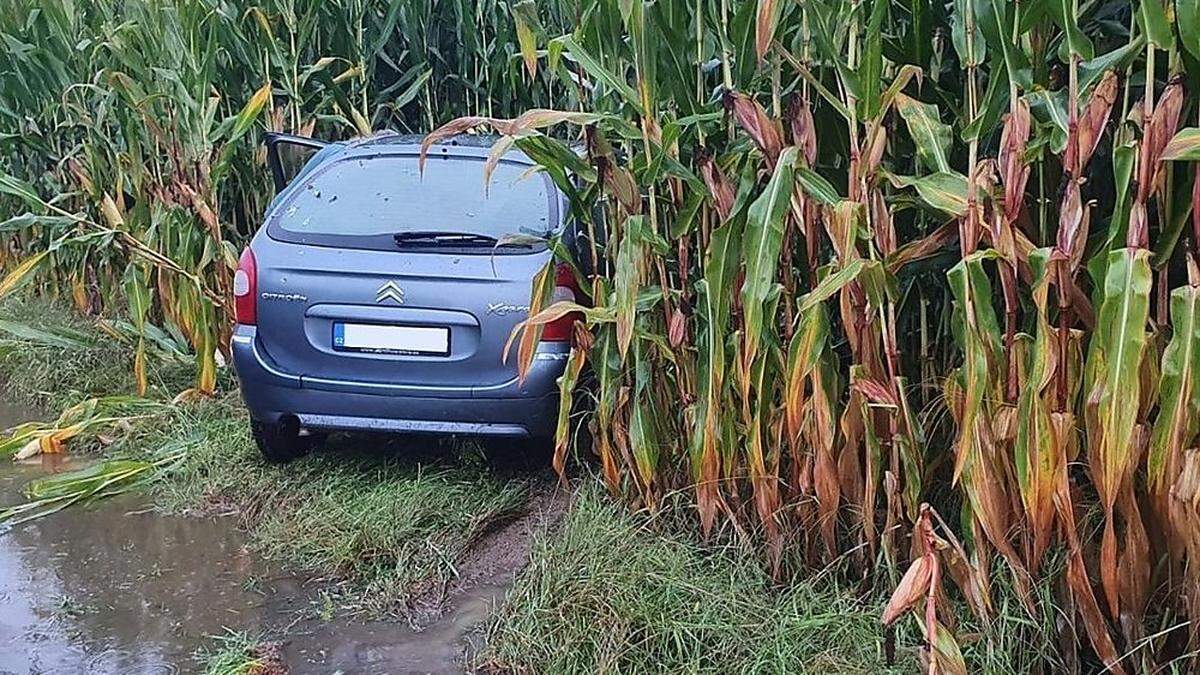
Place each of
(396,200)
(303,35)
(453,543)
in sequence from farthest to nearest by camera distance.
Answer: (303,35), (396,200), (453,543)

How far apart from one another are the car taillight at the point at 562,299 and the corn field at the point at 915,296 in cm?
11

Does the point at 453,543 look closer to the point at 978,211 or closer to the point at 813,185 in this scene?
the point at 813,185

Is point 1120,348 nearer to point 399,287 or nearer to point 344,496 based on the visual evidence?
point 399,287

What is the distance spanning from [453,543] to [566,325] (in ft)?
3.15

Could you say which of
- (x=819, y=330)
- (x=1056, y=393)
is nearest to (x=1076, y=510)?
(x=1056, y=393)

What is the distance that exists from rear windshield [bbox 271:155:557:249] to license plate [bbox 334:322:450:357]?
35 cm

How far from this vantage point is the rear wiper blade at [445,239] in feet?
14.4

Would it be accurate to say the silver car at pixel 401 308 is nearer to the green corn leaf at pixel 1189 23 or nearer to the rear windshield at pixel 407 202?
the rear windshield at pixel 407 202

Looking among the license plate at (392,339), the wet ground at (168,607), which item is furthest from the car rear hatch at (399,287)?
the wet ground at (168,607)

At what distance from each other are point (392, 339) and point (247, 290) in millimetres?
687

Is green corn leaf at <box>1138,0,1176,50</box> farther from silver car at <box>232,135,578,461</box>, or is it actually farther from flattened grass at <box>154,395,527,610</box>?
flattened grass at <box>154,395,527,610</box>

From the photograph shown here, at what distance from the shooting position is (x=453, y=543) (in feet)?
13.8

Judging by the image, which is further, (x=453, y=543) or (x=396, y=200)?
(x=396, y=200)

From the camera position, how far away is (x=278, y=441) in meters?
4.92
